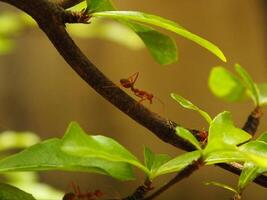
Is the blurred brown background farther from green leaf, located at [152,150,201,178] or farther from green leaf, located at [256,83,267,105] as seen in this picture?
green leaf, located at [152,150,201,178]

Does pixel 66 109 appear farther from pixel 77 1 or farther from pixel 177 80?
pixel 77 1

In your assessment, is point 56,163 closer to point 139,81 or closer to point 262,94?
point 262,94

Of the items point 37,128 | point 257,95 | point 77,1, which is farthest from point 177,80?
point 77,1

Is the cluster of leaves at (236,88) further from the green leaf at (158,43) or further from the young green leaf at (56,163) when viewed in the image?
the young green leaf at (56,163)

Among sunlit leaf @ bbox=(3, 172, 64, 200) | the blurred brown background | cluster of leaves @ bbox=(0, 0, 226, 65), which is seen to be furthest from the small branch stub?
the blurred brown background

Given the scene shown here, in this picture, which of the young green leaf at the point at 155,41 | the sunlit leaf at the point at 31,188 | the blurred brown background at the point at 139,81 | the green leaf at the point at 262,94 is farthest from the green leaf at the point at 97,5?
the blurred brown background at the point at 139,81

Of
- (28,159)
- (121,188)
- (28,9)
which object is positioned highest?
(28,9)
